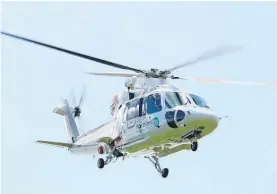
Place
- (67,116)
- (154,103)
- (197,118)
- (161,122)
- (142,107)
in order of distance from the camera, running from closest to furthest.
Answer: (197,118), (161,122), (154,103), (142,107), (67,116)

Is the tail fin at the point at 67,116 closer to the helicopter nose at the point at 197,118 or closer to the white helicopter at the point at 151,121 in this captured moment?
the white helicopter at the point at 151,121

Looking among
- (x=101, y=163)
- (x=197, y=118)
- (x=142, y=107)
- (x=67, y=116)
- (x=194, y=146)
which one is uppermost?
(x=67, y=116)

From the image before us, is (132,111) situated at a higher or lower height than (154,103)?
higher

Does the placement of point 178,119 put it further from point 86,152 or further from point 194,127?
point 86,152

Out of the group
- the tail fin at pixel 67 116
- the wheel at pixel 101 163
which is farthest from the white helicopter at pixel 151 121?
the tail fin at pixel 67 116

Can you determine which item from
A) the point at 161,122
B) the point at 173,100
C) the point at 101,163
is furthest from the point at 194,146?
the point at 101,163

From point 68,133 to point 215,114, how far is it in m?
10.00

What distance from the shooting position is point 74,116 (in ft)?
111

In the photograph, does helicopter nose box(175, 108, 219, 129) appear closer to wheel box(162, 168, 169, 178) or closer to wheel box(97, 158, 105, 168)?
wheel box(162, 168, 169, 178)

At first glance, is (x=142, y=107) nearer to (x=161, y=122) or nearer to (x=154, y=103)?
(x=154, y=103)

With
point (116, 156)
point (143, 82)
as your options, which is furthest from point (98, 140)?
point (143, 82)

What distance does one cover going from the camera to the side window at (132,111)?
88.5ft

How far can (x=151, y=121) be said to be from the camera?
26.0 meters

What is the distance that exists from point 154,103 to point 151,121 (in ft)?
2.12
